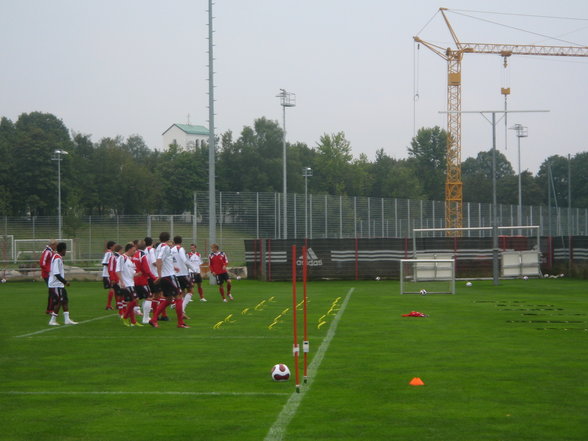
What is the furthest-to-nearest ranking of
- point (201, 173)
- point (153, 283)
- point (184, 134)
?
point (184, 134), point (201, 173), point (153, 283)

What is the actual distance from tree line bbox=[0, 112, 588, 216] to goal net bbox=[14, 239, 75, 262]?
19009 mm

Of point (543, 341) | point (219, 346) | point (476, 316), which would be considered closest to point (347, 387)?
point (219, 346)

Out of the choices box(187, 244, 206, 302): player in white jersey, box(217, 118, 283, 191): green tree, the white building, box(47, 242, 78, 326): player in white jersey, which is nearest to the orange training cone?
box(47, 242, 78, 326): player in white jersey

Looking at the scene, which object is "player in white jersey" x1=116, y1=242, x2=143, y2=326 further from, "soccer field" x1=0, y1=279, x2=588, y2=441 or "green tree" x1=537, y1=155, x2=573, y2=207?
"green tree" x1=537, y1=155, x2=573, y2=207

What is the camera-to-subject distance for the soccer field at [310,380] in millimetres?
8328

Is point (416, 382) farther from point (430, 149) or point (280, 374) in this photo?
point (430, 149)

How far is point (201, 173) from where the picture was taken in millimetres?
99062

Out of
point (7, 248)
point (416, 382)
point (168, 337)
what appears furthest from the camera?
point (7, 248)

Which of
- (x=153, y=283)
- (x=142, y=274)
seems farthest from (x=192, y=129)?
(x=142, y=274)

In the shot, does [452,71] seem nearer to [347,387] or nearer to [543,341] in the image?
[543,341]

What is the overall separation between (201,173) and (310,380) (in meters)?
88.9

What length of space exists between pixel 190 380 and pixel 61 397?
5.77ft

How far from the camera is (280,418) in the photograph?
8719 millimetres

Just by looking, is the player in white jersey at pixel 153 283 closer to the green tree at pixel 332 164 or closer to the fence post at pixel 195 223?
the fence post at pixel 195 223
